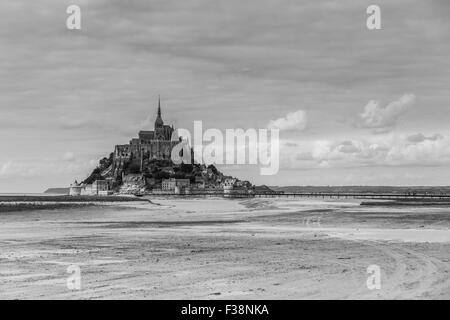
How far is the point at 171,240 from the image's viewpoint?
26.3 m

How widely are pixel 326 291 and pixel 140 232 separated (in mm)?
19367

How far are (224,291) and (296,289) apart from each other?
1754 millimetres

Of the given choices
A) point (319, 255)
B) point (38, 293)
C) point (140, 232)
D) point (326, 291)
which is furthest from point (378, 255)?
point (140, 232)

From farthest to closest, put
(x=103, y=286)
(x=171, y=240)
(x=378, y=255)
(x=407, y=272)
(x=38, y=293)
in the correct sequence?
(x=171, y=240)
(x=378, y=255)
(x=407, y=272)
(x=103, y=286)
(x=38, y=293)
